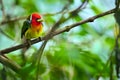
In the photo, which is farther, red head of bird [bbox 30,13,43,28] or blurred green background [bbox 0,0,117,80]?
red head of bird [bbox 30,13,43,28]

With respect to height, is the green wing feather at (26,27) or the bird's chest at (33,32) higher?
the green wing feather at (26,27)

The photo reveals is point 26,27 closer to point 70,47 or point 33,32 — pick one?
point 33,32

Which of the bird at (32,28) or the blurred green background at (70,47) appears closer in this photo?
the blurred green background at (70,47)

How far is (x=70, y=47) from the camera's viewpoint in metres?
1.29

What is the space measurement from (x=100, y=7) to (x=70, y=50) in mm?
378

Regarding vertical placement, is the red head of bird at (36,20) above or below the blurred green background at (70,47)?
above

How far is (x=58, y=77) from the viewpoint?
1.22m

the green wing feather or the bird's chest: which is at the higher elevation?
the green wing feather

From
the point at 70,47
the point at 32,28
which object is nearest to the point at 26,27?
the point at 32,28

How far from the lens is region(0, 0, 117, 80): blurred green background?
1188 mm

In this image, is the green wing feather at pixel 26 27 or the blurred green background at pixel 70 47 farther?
the green wing feather at pixel 26 27

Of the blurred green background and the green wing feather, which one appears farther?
Result: the green wing feather

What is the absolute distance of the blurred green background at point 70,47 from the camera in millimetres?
1188

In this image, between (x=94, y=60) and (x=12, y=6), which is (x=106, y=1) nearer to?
(x=94, y=60)
